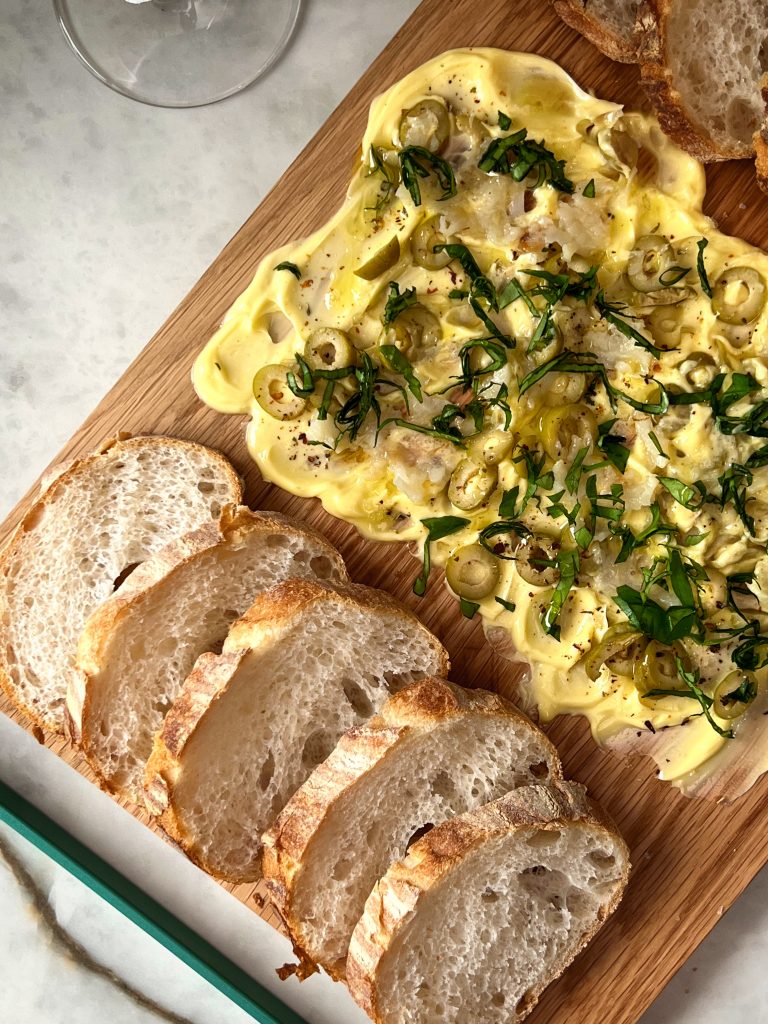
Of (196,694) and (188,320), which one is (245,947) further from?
(188,320)

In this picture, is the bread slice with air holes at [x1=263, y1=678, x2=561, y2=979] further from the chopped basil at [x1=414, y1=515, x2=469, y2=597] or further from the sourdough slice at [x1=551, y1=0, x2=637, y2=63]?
the sourdough slice at [x1=551, y1=0, x2=637, y2=63]

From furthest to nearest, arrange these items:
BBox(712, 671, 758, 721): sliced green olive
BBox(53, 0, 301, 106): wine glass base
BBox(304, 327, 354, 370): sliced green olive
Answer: BBox(53, 0, 301, 106): wine glass base < BBox(304, 327, 354, 370): sliced green olive < BBox(712, 671, 758, 721): sliced green olive

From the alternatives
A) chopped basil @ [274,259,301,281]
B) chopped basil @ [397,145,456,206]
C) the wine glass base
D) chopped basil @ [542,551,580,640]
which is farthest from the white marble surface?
chopped basil @ [542,551,580,640]

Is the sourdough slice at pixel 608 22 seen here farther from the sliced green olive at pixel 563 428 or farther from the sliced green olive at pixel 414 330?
the sliced green olive at pixel 563 428

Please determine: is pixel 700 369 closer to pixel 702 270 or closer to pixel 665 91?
pixel 702 270

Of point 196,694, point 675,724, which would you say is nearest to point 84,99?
point 196,694

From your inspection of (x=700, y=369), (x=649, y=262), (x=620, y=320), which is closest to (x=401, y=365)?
(x=620, y=320)
